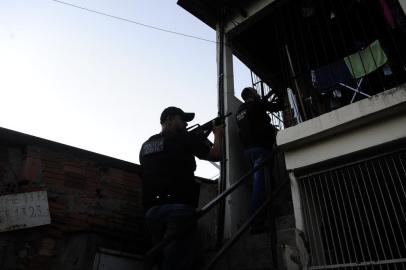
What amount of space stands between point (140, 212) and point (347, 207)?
264cm

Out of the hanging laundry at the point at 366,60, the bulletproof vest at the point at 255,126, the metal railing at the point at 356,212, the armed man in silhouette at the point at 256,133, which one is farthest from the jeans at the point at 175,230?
the hanging laundry at the point at 366,60

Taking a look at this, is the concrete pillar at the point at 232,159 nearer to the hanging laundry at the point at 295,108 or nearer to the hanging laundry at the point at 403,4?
the hanging laundry at the point at 295,108

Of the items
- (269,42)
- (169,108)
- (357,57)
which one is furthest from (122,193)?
(269,42)

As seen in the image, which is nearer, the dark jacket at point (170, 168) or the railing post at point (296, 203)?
the dark jacket at point (170, 168)

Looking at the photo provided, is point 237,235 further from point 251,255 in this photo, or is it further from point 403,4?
point 403,4

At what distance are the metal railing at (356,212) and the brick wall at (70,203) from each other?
81.8 inches

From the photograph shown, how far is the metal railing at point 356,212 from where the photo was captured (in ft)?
9.86

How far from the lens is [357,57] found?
426 centimetres

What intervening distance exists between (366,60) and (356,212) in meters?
2.01

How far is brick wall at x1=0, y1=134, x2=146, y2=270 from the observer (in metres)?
3.60

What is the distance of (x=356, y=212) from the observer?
3.19m

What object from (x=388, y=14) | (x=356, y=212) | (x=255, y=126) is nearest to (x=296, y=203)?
(x=356, y=212)

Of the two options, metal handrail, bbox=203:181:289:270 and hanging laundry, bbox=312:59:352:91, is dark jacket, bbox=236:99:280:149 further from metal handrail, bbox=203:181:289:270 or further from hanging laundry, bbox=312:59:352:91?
metal handrail, bbox=203:181:289:270

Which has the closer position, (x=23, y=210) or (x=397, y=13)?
(x=23, y=210)
